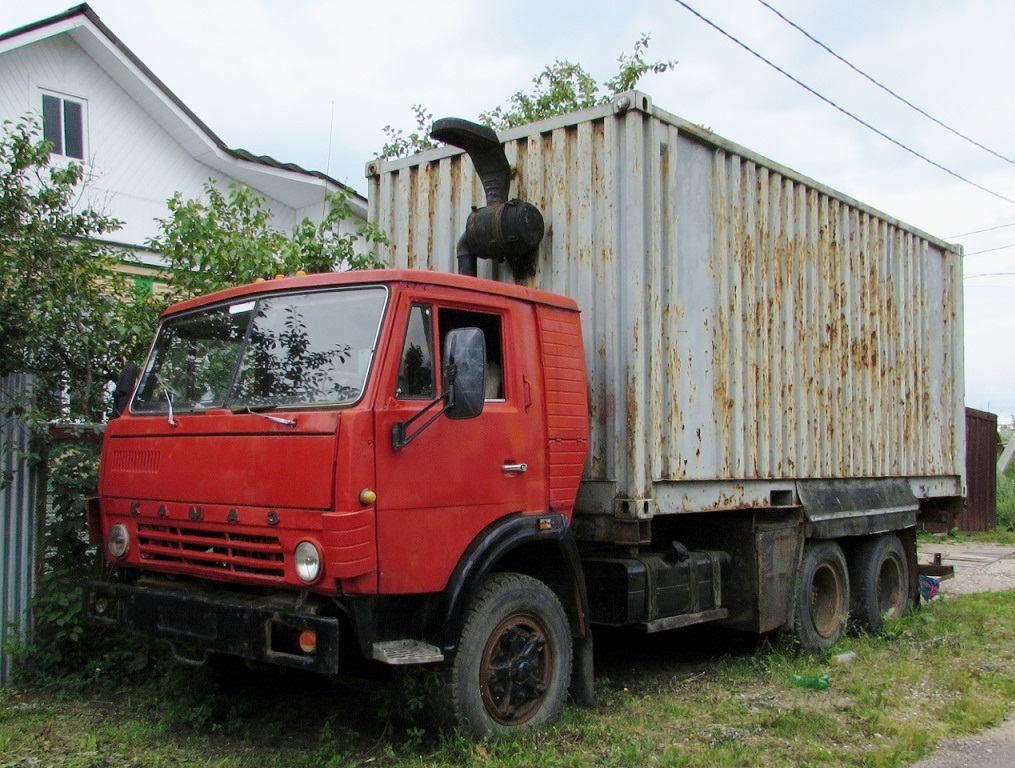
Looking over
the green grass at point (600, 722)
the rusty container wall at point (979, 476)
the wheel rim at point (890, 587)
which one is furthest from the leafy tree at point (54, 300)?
the rusty container wall at point (979, 476)

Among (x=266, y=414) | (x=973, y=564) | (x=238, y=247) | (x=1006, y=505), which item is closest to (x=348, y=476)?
(x=266, y=414)

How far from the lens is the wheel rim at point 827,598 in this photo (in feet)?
25.0

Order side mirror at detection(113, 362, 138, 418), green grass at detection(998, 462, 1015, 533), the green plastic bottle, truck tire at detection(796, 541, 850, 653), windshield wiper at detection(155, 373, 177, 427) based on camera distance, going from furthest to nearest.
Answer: green grass at detection(998, 462, 1015, 533) → truck tire at detection(796, 541, 850, 653) → the green plastic bottle → side mirror at detection(113, 362, 138, 418) → windshield wiper at detection(155, 373, 177, 427)

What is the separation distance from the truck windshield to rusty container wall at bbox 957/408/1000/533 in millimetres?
15871

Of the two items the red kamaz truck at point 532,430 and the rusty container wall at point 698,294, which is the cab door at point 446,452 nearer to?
the red kamaz truck at point 532,430

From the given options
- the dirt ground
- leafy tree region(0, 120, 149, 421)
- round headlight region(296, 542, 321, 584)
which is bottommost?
the dirt ground

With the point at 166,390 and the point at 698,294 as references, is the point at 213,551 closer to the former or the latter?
the point at 166,390

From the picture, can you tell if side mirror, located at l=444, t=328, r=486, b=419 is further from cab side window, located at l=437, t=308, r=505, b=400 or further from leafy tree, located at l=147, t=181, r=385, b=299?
leafy tree, located at l=147, t=181, r=385, b=299

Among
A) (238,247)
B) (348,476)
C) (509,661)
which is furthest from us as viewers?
(238,247)

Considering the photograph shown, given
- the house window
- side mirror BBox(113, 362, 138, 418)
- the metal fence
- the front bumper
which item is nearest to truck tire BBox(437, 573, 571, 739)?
the front bumper

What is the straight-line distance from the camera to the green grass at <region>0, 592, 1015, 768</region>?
15.5ft

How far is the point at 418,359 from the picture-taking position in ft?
15.1

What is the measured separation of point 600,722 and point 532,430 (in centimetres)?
157

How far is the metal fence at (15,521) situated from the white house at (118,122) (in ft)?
25.8
